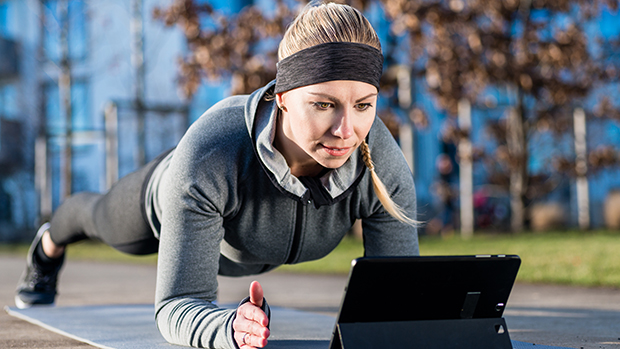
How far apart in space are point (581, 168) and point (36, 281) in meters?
9.22

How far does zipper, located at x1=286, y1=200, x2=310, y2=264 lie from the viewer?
87.0 inches

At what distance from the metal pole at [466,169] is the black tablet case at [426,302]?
8879 millimetres

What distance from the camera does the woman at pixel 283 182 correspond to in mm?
1842

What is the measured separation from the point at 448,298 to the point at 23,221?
16.5 meters

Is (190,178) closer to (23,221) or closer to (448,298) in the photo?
(448,298)

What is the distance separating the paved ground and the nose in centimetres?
111

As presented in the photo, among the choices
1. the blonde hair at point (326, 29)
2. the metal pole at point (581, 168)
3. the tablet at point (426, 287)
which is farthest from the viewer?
the metal pole at point (581, 168)

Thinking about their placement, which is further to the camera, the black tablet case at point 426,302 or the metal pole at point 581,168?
the metal pole at point 581,168

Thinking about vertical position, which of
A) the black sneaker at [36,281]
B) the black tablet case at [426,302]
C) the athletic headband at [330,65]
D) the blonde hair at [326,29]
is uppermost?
the blonde hair at [326,29]

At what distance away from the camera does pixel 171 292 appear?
2.02 metres

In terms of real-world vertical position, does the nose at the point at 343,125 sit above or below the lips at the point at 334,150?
above

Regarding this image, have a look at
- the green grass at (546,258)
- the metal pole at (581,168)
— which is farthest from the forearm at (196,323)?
the metal pole at (581,168)

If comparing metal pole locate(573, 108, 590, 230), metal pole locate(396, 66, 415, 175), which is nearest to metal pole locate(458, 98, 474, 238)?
metal pole locate(396, 66, 415, 175)

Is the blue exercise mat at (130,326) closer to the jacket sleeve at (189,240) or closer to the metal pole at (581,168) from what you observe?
the jacket sleeve at (189,240)
